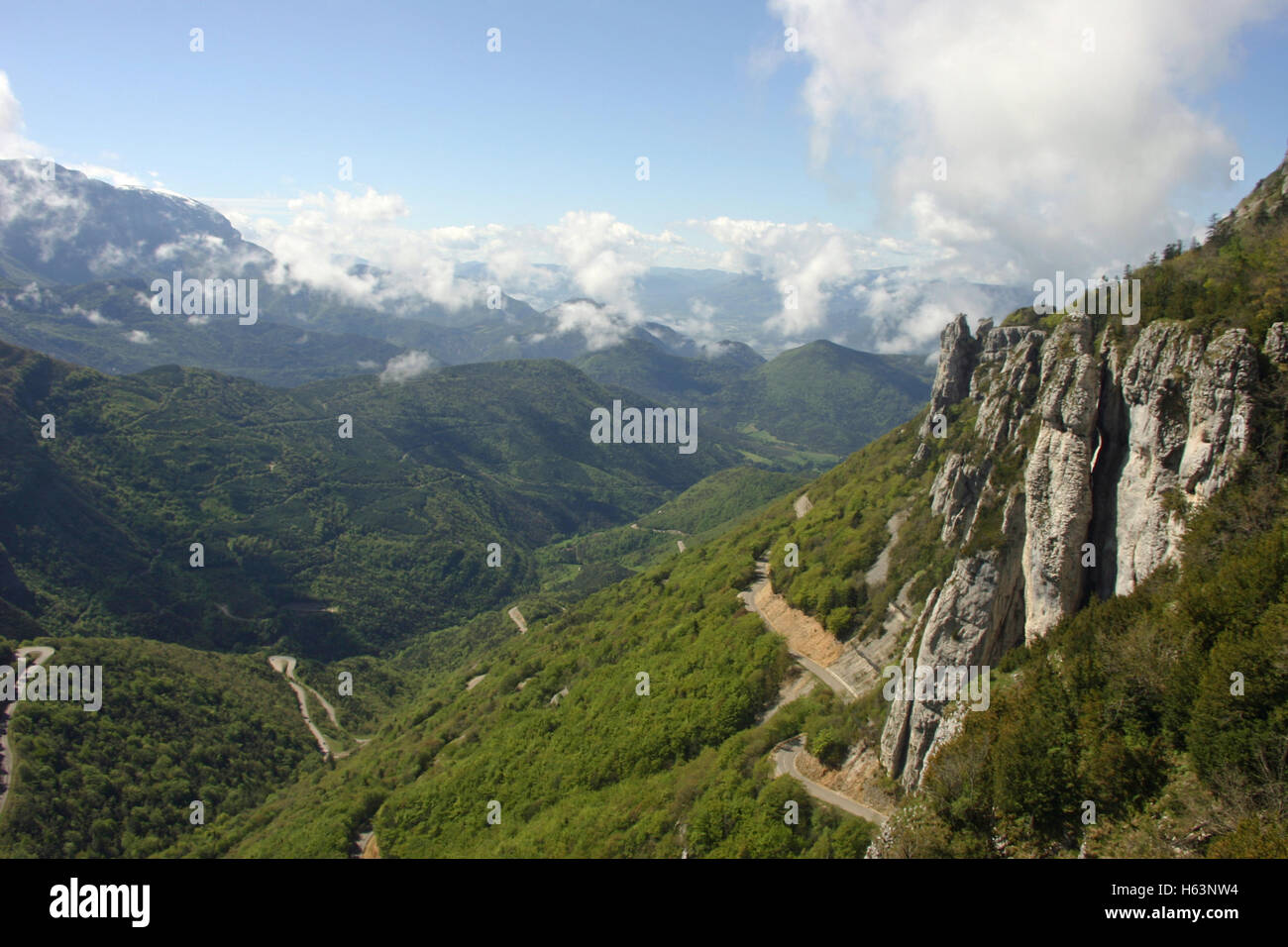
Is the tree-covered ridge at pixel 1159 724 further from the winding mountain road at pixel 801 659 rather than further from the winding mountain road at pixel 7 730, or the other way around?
the winding mountain road at pixel 7 730

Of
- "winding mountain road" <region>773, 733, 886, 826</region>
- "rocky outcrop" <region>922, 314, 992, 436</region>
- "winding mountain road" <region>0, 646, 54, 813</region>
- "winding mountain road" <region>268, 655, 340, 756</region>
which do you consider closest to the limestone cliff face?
"winding mountain road" <region>773, 733, 886, 826</region>

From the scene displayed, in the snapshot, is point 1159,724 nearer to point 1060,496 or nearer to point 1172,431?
point 1060,496

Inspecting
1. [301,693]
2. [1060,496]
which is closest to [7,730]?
[301,693]

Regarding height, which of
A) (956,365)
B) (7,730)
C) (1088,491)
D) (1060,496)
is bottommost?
(7,730)

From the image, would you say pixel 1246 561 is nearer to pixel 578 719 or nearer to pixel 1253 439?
pixel 1253 439

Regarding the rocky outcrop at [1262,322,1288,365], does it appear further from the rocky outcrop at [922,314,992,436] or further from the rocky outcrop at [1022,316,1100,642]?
the rocky outcrop at [922,314,992,436]

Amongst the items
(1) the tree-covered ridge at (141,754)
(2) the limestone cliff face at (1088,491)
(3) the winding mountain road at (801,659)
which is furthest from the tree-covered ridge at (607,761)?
(2) the limestone cliff face at (1088,491)
